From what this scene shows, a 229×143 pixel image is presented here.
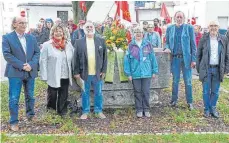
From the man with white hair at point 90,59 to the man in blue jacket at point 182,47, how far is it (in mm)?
1551

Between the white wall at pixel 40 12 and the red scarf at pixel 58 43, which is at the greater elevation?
the white wall at pixel 40 12

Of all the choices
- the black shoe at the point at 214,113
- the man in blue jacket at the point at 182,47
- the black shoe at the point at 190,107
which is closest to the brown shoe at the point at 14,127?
the man in blue jacket at the point at 182,47

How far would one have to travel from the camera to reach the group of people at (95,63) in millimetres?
6367

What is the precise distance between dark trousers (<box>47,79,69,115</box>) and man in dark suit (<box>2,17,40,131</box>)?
0.60 meters

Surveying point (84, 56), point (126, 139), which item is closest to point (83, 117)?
point (84, 56)

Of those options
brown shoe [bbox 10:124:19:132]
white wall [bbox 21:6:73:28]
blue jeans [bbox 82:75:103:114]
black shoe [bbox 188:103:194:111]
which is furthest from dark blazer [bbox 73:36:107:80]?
white wall [bbox 21:6:73:28]

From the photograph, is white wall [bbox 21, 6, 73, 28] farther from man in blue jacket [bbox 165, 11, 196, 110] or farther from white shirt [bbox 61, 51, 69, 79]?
white shirt [bbox 61, 51, 69, 79]

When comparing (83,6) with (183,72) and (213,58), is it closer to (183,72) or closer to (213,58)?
(183,72)

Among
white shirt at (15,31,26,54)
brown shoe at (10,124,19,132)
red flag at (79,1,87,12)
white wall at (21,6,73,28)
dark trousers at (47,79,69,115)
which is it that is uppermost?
white wall at (21,6,73,28)

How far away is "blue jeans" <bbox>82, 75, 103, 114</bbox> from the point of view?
7.00m

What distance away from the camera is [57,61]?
22.0ft

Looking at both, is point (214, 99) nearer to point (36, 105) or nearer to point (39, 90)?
point (36, 105)

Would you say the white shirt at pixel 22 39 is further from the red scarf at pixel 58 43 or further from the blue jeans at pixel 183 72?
the blue jeans at pixel 183 72

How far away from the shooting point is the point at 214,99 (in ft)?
23.7
